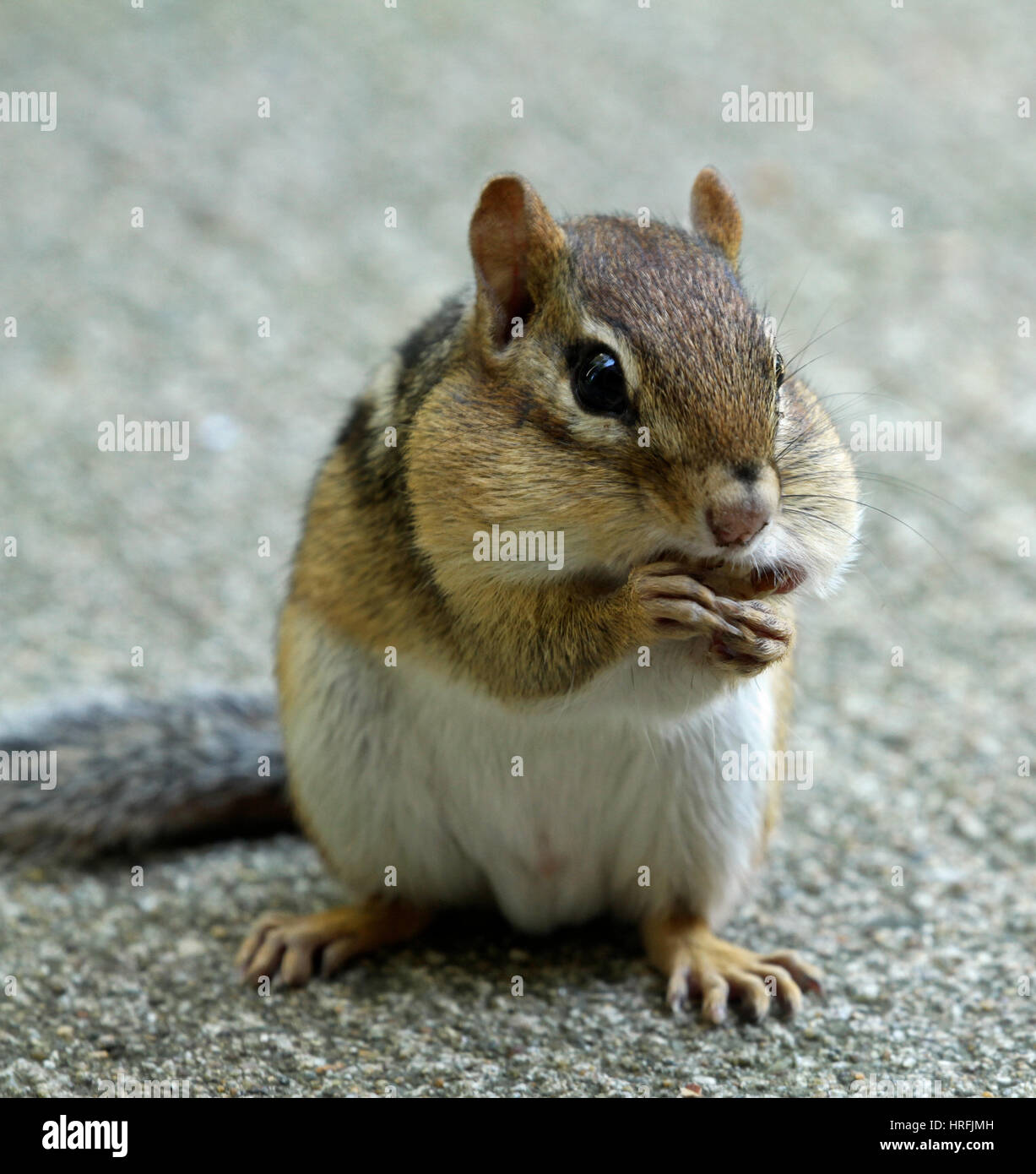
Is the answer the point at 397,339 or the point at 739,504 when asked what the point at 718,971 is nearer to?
the point at 739,504

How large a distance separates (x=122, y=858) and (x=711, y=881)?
72.2 inches

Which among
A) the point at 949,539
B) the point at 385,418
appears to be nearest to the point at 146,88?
the point at 949,539

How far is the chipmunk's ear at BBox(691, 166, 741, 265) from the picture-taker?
3539 millimetres

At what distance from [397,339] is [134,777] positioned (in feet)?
12.4

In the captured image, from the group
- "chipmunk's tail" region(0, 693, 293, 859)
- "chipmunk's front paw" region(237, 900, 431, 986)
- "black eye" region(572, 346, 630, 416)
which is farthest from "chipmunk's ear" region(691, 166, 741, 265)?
"chipmunk's tail" region(0, 693, 293, 859)

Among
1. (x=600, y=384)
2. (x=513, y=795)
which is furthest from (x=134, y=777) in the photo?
(x=600, y=384)

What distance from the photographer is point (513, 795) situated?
12.1 feet

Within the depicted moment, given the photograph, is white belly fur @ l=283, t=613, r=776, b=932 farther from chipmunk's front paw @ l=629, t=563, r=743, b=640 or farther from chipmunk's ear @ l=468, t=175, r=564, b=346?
chipmunk's ear @ l=468, t=175, r=564, b=346

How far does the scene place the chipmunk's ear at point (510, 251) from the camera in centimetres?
326

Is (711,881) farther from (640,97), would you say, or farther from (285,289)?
(640,97)

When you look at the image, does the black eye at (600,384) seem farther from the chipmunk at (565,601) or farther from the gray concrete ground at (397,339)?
the gray concrete ground at (397,339)

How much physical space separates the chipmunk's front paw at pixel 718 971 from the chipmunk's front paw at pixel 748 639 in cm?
101

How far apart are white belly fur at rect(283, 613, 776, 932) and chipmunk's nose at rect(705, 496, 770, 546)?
712 millimetres

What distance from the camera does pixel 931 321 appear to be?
7.92 metres
